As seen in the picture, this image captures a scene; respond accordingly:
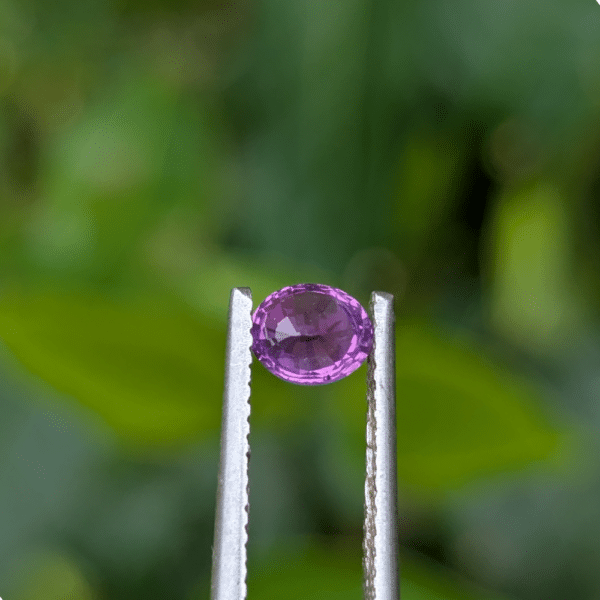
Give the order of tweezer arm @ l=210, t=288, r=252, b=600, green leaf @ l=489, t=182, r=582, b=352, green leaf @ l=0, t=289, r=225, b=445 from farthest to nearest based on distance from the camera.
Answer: green leaf @ l=489, t=182, r=582, b=352
green leaf @ l=0, t=289, r=225, b=445
tweezer arm @ l=210, t=288, r=252, b=600

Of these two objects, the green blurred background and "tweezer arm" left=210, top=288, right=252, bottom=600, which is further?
the green blurred background

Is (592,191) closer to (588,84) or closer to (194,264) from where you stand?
(588,84)

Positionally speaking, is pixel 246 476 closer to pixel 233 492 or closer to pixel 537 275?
pixel 233 492

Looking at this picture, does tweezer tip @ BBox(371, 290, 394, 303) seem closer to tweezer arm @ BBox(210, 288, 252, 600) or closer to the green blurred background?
tweezer arm @ BBox(210, 288, 252, 600)

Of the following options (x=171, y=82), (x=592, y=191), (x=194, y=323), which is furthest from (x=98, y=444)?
(x=592, y=191)

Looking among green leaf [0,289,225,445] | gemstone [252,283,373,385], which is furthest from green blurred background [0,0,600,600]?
gemstone [252,283,373,385]

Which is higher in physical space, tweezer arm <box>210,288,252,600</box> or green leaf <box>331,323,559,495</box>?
green leaf <box>331,323,559,495</box>
